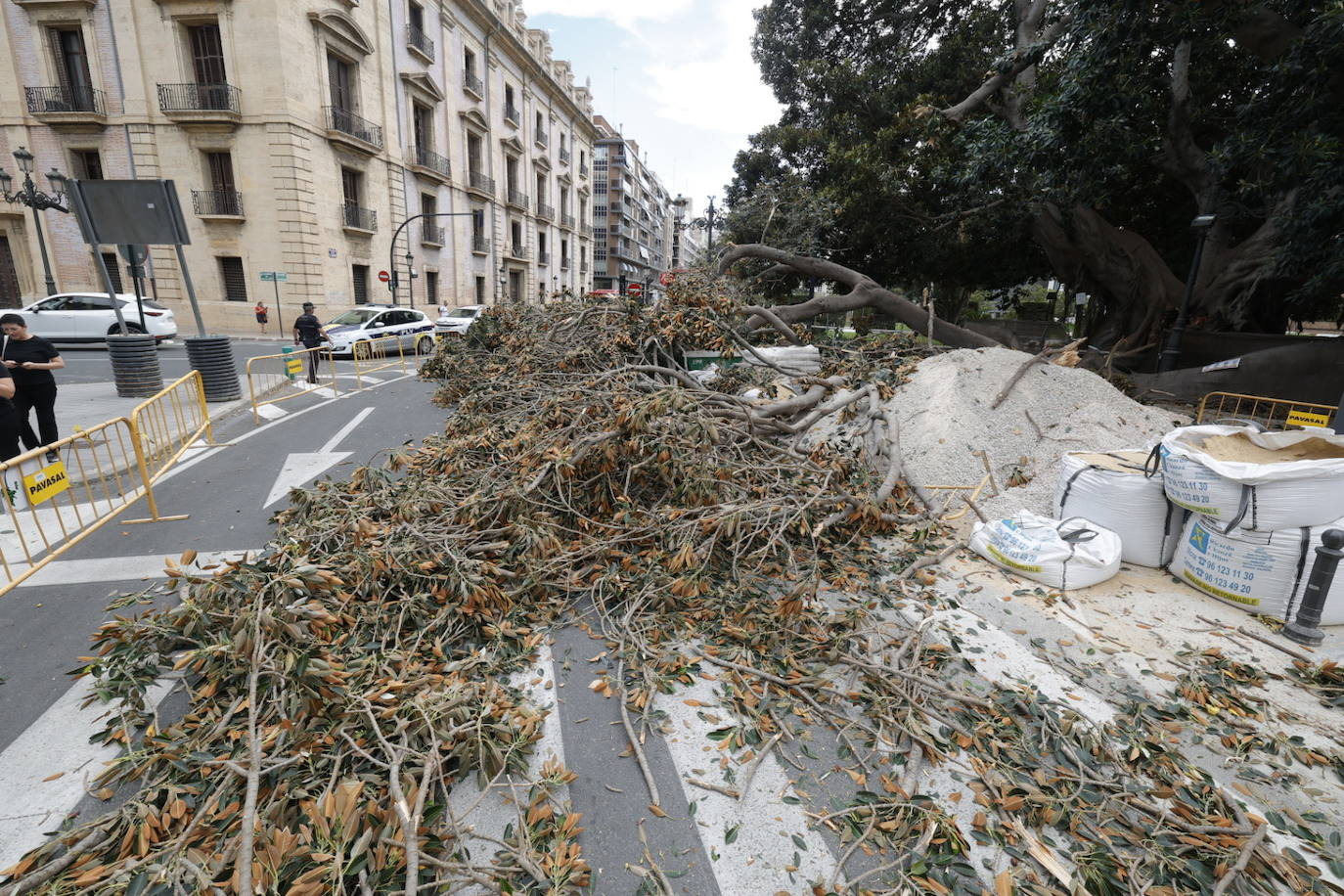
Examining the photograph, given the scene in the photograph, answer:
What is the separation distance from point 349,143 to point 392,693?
92.3 feet

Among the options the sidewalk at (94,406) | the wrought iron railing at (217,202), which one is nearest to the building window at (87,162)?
the wrought iron railing at (217,202)

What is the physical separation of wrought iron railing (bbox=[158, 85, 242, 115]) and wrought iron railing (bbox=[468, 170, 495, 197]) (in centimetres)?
1380

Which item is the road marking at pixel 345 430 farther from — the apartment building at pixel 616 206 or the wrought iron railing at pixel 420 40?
the apartment building at pixel 616 206

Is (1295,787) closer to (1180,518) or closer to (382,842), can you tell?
(1180,518)

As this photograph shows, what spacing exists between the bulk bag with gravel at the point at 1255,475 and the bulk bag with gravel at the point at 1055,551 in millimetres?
602

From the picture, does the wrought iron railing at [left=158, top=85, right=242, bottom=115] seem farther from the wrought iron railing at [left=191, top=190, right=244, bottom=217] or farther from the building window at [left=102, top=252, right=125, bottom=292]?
the building window at [left=102, top=252, right=125, bottom=292]

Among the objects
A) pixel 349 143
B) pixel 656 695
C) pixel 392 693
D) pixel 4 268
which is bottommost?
pixel 656 695

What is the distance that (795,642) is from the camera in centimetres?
348

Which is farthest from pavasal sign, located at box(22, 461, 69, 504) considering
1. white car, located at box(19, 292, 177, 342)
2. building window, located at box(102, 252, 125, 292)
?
building window, located at box(102, 252, 125, 292)

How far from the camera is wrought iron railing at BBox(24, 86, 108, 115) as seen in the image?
2206 cm

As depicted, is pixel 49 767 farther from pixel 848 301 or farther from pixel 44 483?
pixel 848 301

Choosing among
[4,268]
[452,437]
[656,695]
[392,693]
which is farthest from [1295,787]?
[4,268]

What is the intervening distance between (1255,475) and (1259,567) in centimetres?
68

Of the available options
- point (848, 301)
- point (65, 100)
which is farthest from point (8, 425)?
point (65, 100)
